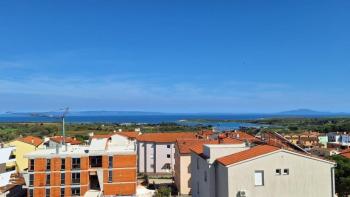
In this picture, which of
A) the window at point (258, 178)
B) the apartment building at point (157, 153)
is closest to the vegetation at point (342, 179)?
the window at point (258, 178)

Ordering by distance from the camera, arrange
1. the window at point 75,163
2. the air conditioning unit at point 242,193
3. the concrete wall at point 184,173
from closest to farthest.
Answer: the air conditioning unit at point 242,193
the window at point 75,163
the concrete wall at point 184,173

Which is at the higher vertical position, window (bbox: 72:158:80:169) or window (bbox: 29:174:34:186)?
window (bbox: 72:158:80:169)

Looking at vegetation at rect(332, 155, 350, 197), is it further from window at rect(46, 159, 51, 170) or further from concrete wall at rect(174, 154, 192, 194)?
window at rect(46, 159, 51, 170)

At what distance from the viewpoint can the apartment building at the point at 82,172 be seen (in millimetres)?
45688

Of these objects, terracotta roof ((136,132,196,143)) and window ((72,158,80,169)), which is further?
terracotta roof ((136,132,196,143))

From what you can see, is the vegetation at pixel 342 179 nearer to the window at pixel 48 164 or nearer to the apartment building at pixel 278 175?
the apartment building at pixel 278 175

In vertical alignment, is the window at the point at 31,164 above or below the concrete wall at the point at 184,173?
above

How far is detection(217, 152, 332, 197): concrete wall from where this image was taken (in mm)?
28641

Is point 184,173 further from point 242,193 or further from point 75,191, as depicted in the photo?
point 242,193

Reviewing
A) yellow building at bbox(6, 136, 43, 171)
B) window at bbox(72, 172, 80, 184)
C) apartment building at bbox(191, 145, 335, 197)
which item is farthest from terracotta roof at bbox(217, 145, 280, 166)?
yellow building at bbox(6, 136, 43, 171)

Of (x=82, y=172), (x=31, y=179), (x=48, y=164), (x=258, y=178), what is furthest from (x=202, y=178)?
(x=31, y=179)

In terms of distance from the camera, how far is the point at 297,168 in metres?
28.9

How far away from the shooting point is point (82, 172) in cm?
4638

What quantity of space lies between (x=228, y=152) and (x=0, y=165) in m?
37.8
